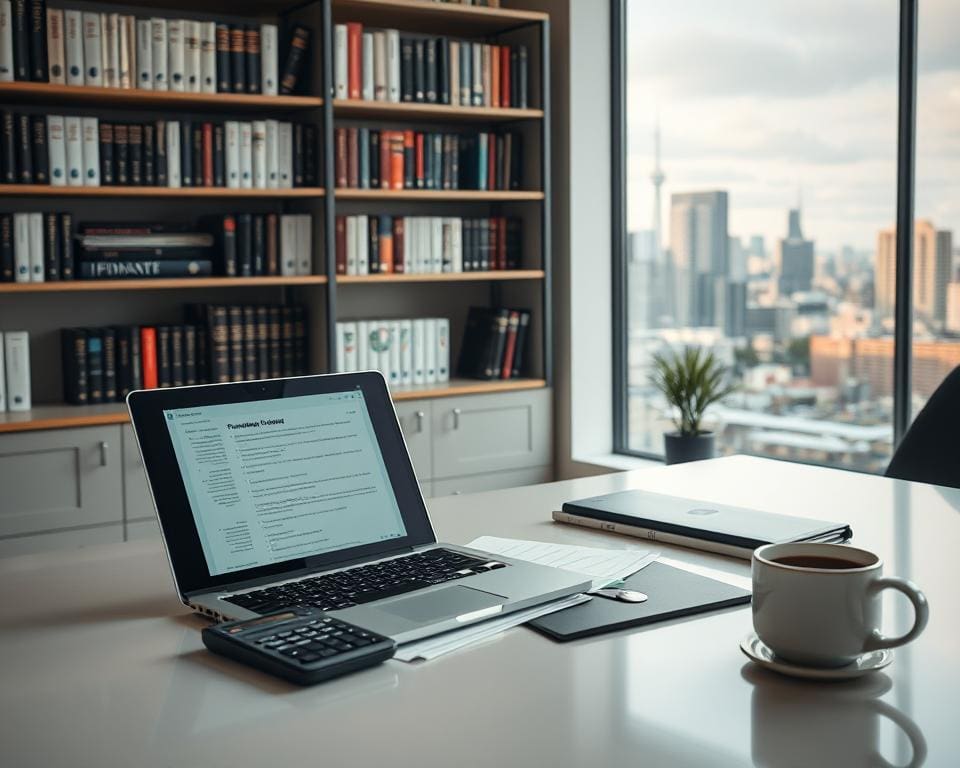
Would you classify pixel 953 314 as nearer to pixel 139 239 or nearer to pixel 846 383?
pixel 846 383

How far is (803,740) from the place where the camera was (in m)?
0.86

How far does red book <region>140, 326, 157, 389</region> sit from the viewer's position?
3520 millimetres

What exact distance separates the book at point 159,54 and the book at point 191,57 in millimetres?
55

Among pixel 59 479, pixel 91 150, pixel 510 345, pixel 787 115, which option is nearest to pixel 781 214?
pixel 787 115

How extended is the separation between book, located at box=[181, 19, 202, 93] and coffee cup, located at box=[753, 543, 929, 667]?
2.86m

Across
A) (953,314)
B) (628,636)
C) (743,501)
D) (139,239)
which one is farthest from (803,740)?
(139,239)

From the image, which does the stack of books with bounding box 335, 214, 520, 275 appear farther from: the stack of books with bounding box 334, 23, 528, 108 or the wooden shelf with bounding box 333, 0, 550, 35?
the wooden shelf with bounding box 333, 0, 550, 35

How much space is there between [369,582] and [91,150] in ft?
8.28

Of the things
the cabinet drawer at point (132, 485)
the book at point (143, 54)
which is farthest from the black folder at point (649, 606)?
the book at point (143, 54)

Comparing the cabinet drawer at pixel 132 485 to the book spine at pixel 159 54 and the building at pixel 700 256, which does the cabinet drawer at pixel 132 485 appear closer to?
the book spine at pixel 159 54

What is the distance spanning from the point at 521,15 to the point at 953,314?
5.93 ft

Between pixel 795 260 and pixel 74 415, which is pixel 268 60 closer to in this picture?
pixel 74 415

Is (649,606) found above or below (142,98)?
below

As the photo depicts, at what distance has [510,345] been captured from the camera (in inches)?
166
